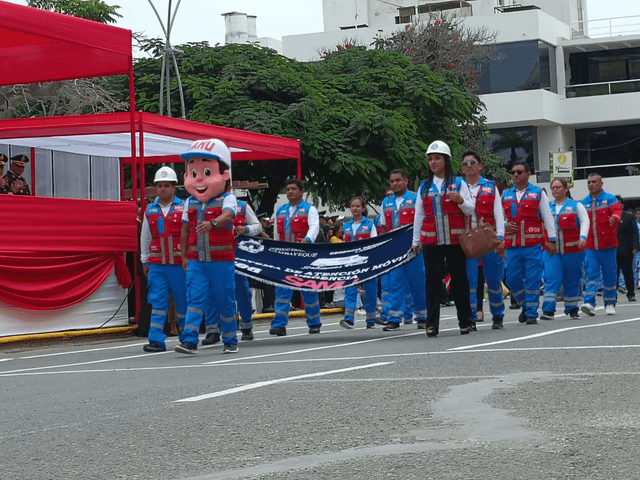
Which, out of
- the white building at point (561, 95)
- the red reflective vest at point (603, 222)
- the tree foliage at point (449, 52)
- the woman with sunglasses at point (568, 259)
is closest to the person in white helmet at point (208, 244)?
the woman with sunglasses at point (568, 259)

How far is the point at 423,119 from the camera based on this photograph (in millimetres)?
32562

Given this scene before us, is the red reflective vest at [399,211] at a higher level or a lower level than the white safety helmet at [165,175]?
lower

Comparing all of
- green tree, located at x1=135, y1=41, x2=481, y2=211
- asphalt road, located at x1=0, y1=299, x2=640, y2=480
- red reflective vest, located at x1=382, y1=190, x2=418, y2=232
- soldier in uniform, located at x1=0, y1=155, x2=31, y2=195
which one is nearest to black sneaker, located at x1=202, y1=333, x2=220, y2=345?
asphalt road, located at x1=0, y1=299, x2=640, y2=480

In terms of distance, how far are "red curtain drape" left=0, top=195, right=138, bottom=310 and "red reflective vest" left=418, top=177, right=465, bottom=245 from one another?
4771 millimetres

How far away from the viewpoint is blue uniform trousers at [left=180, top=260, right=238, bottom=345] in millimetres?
12141

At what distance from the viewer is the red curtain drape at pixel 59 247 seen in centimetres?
1490

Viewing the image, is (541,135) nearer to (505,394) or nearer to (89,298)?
(89,298)

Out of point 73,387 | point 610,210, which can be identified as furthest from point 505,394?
point 610,210

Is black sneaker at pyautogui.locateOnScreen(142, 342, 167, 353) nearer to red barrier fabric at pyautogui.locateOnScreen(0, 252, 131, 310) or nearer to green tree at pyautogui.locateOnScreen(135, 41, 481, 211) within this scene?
red barrier fabric at pyautogui.locateOnScreen(0, 252, 131, 310)

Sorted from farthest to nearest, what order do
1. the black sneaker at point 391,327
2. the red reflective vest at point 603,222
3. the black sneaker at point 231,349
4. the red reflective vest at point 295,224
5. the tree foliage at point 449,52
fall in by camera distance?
the tree foliage at point 449,52, the red reflective vest at point 603,222, the red reflective vest at point 295,224, the black sneaker at point 391,327, the black sneaker at point 231,349

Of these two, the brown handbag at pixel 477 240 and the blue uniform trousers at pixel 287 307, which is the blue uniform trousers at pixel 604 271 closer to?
the blue uniform trousers at pixel 287 307

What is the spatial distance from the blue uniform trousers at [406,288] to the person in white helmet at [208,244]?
3.31 metres

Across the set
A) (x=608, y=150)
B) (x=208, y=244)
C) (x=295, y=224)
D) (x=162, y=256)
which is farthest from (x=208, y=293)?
(x=608, y=150)

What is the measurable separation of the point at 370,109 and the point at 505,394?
24119mm
